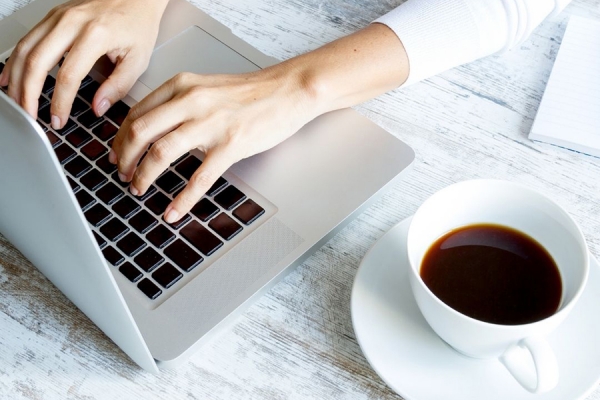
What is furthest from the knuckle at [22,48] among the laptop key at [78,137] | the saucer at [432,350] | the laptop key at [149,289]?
the saucer at [432,350]

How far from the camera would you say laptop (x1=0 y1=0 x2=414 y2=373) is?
55cm

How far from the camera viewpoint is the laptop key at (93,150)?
0.72 m

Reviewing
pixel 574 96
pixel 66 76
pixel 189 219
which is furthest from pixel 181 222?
pixel 574 96

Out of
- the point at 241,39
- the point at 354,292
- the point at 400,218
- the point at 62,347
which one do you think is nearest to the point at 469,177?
the point at 400,218

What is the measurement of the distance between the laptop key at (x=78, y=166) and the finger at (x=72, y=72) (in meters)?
0.05

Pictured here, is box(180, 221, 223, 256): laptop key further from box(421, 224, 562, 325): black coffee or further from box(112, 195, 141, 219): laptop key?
box(421, 224, 562, 325): black coffee

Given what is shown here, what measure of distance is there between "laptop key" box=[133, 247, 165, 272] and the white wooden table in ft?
0.24

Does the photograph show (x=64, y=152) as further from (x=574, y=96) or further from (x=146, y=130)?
(x=574, y=96)

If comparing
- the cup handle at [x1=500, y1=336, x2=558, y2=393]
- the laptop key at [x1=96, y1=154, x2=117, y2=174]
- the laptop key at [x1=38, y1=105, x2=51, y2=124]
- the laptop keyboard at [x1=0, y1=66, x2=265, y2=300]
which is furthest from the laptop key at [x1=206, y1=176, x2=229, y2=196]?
the cup handle at [x1=500, y1=336, x2=558, y2=393]

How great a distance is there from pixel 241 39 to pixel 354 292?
361 millimetres

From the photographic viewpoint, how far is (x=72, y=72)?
0.74 metres

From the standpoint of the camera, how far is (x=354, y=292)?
0.62m

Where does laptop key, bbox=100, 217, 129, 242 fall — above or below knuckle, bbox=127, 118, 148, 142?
below

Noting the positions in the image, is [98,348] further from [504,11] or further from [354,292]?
[504,11]
